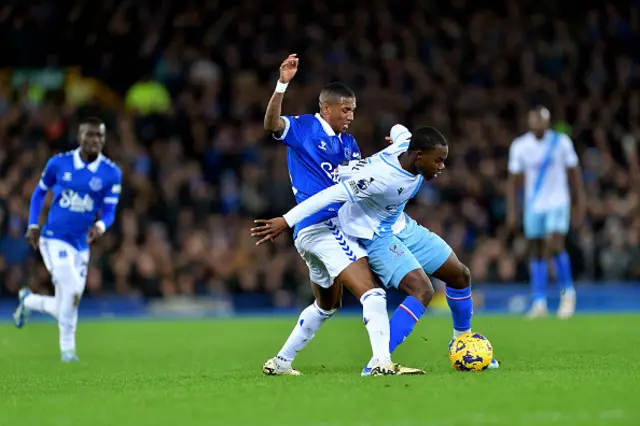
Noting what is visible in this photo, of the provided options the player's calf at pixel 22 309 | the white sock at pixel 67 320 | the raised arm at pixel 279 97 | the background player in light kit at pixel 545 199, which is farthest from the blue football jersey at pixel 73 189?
the background player in light kit at pixel 545 199

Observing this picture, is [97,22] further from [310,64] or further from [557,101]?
[557,101]

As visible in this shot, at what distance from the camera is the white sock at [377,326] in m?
8.64

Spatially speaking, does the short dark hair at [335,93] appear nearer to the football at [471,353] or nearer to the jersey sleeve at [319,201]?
the jersey sleeve at [319,201]

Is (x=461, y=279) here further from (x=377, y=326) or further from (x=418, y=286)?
(x=377, y=326)

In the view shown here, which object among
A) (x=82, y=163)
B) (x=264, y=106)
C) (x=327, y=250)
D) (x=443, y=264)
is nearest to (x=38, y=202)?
(x=82, y=163)

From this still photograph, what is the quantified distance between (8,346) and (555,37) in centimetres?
1515

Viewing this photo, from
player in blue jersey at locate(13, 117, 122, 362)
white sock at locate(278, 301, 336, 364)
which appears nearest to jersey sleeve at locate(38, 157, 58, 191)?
player in blue jersey at locate(13, 117, 122, 362)

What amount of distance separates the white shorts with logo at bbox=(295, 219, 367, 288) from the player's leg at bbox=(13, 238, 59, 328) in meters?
4.02

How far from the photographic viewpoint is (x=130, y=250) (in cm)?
2067

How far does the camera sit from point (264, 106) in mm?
23781

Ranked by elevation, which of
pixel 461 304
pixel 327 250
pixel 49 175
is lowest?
pixel 461 304

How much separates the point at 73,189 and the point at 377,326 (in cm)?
491

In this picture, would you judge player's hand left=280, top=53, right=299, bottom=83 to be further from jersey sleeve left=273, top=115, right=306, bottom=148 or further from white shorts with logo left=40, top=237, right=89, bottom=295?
white shorts with logo left=40, top=237, right=89, bottom=295

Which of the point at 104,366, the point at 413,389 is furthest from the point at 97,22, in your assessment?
the point at 413,389
